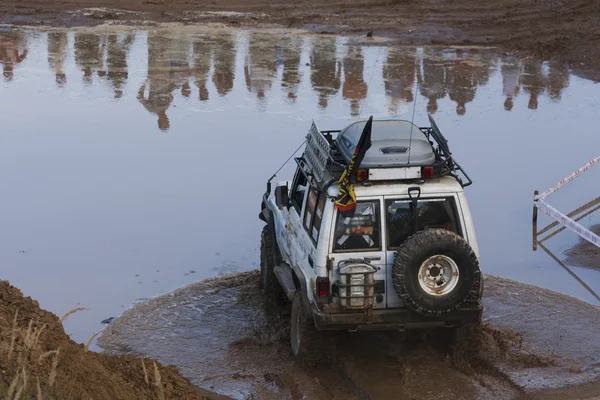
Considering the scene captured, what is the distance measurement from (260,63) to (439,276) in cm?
1851

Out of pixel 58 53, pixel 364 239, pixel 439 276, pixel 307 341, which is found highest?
pixel 58 53

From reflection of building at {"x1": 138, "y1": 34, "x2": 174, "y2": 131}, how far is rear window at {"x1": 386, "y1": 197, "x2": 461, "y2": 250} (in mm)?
11456

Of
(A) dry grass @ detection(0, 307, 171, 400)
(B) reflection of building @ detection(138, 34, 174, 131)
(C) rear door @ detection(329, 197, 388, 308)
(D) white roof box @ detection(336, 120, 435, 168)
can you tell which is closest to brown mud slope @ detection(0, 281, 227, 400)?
(A) dry grass @ detection(0, 307, 171, 400)

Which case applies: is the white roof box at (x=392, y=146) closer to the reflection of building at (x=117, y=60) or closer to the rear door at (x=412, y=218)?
the rear door at (x=412, y=218)

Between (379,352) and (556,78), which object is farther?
(556,78)

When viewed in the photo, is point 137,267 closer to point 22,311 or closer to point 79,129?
point 22,311

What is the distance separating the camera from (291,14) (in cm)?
3412

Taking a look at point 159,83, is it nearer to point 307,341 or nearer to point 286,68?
point 286,68

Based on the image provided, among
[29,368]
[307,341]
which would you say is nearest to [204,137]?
[307,341]

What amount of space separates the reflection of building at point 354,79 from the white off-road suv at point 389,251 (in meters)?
11.8

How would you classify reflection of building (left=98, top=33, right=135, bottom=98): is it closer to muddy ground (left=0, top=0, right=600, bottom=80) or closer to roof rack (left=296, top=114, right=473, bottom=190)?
muddy ground (left=0, top=0, right=600, bottom=80)

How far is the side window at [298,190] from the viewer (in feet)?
36.3

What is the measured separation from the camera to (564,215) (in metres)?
14.4

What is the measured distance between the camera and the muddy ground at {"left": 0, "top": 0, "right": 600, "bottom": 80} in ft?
101
